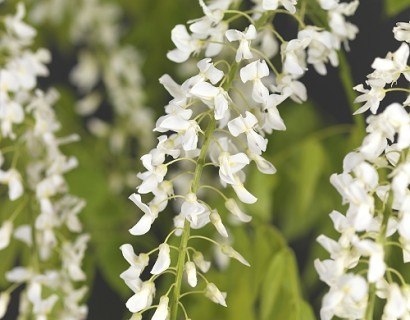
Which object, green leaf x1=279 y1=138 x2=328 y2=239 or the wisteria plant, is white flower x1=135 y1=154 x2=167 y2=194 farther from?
green leaf x1=279 y1=138 x2=328 y2=239

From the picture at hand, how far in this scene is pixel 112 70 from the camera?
50.8 inches

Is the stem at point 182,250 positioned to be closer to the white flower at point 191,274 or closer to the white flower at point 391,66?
the white flower at point 191,274

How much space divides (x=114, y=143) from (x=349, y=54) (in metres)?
0.38

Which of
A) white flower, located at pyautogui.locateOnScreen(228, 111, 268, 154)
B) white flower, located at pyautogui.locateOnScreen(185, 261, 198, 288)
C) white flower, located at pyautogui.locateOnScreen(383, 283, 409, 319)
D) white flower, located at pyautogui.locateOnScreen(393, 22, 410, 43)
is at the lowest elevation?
white flower, located at pyautogui.locateOnScreen(185, 261, 198, 288)

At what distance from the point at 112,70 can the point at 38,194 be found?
49 cm

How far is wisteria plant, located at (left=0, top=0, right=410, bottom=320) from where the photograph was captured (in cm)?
56

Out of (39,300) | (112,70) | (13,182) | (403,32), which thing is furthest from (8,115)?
(112,70)

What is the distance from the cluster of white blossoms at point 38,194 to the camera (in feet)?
2.68

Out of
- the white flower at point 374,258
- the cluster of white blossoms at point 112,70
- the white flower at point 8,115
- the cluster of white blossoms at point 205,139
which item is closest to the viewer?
the white flower at point 374,258

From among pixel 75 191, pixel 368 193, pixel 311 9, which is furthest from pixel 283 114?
pixel 368 193

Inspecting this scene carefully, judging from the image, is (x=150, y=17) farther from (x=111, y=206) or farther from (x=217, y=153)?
(x=217, y=153)

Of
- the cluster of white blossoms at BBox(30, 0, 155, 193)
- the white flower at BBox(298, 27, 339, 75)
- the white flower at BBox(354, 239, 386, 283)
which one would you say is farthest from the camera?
the cluster of white blossoms at BBox(30, 0, 155, 193)

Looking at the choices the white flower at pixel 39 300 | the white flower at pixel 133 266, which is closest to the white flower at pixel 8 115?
the white flower at pixel 39 300

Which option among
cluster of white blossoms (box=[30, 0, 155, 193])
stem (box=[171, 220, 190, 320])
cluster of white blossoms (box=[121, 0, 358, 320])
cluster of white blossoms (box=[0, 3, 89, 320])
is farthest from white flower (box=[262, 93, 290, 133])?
cluster of white blossoms (box=[30, 0, 155, 193])
